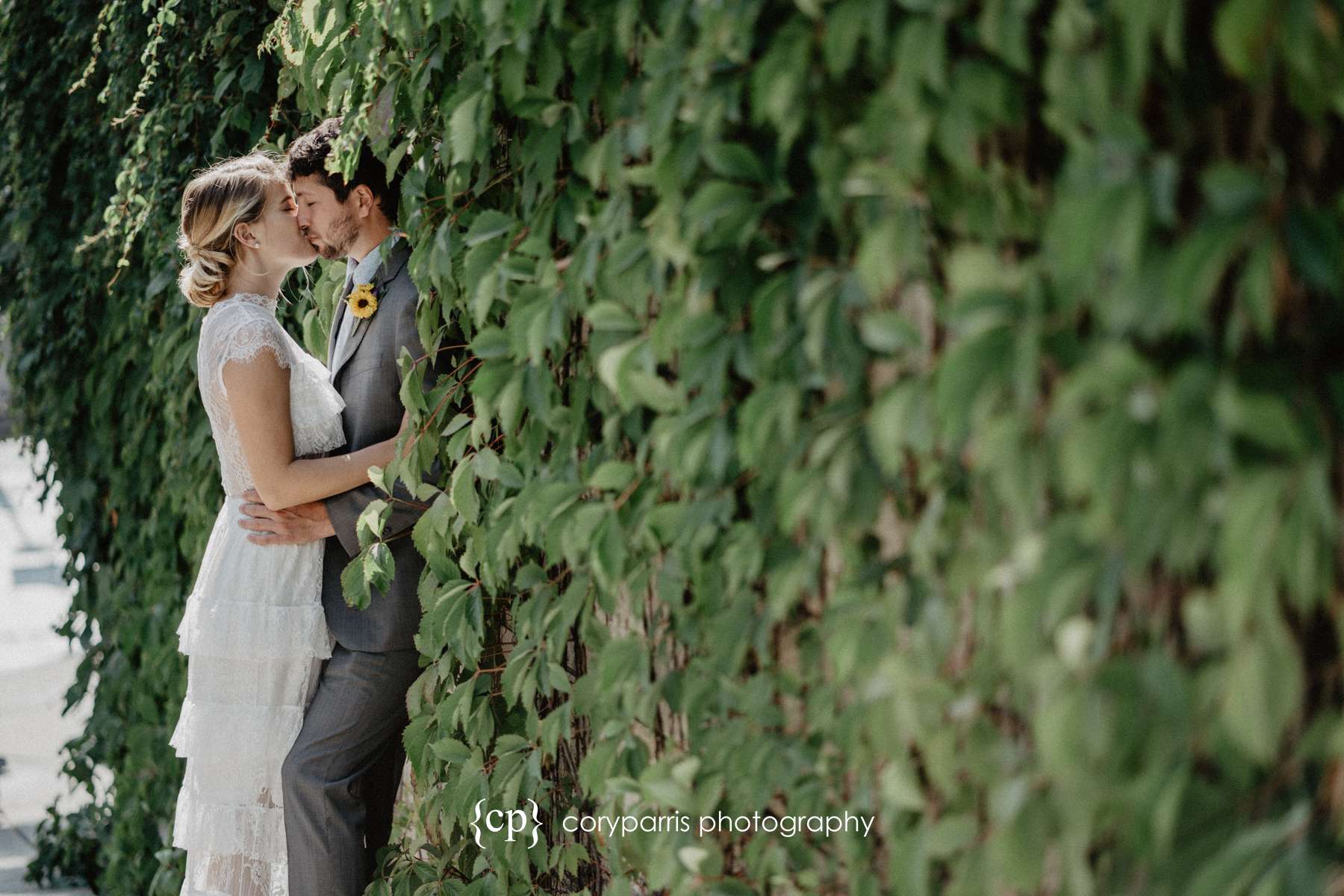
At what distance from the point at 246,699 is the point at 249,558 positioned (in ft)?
0.83

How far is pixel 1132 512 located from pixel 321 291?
6.27 feet

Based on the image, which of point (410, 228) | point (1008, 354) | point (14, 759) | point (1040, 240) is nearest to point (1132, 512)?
point (1008, 354)

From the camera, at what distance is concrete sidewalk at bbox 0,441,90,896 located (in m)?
4.48

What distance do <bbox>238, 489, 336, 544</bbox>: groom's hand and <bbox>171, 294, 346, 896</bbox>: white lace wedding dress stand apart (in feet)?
0.13

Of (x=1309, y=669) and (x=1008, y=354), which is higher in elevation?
(x=1008, y=354)

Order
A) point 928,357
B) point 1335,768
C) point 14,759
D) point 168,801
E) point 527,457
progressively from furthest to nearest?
point 14,759 < point 168,801 < point 527,457 < point 928,357 < point 1335,768

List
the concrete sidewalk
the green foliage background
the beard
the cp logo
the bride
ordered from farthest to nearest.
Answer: the concrete sidewalk
the beard
the bride
the cp logo
the green foliage background

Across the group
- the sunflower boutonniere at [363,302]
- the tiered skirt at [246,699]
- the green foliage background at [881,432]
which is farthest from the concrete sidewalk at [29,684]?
the green foliage background at [881,432]

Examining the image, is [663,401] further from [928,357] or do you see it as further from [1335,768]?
[1335,768]

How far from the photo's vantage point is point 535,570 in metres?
1.72

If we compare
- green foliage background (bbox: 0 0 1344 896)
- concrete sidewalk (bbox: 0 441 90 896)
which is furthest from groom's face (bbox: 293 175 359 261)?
concrete sidewalk (bbox: 0 441 90 896)

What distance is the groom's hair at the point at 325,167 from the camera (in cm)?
236

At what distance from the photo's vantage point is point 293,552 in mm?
2391

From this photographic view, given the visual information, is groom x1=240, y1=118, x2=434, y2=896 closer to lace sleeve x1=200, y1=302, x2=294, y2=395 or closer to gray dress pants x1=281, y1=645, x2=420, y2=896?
gray dress pants x1=281, y1=645, x2=420, y2=896
